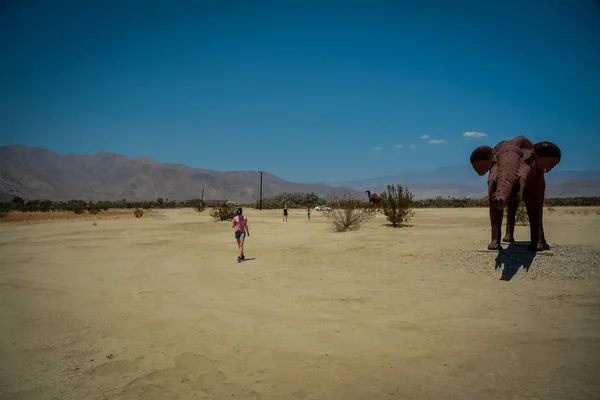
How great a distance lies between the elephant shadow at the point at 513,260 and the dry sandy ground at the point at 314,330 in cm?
19

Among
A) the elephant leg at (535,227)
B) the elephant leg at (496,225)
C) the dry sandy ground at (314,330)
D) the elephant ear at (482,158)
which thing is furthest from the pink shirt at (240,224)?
the elephant leg at (535,227)

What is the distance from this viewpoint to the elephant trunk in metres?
7.32

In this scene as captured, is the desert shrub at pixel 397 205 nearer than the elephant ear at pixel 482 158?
No

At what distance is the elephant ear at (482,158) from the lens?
32.8 feet

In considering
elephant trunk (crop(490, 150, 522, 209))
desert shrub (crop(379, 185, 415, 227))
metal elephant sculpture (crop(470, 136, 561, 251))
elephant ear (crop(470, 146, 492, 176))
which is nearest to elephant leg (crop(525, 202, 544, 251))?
metal elephant sculpture (crop(470, 136, 561, 251))

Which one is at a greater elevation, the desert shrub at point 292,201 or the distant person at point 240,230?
the desert shrub at point 292,201

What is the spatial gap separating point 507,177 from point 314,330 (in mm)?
5269

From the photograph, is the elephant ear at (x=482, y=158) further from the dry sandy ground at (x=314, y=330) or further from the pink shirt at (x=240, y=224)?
the pink shirt at (x=240, y=224)

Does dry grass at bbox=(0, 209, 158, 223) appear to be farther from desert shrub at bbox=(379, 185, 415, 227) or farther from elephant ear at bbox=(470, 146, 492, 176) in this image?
elephant ear at bbox=(470, 146, 492, 176)

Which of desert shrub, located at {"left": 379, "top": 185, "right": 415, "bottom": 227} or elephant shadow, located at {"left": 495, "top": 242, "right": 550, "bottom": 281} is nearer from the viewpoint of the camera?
elephant shadow, located at {"left": 495, "top": 242, "right": 550, "bottom": 281}

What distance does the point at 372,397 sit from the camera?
12.4 ft

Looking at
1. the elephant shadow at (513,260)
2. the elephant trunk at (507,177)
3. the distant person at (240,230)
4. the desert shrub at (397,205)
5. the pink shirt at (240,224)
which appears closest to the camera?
the elephant trunk at (507,177)

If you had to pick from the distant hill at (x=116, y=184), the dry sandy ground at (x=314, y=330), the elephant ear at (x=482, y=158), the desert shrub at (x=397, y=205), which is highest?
the distant hill at (x=116, y=184)

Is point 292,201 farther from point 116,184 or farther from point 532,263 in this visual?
point 116,184
